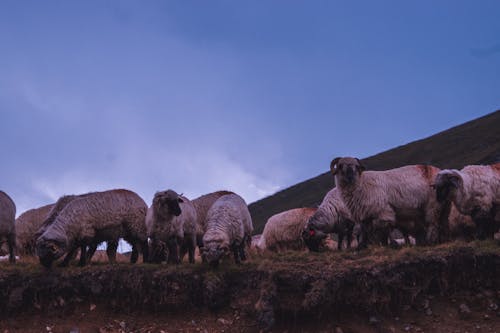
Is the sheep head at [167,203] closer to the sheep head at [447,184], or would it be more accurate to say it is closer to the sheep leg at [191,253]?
the sheep leg at [191,253]

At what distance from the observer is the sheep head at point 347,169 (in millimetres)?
15219

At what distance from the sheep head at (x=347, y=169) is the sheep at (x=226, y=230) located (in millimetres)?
2759

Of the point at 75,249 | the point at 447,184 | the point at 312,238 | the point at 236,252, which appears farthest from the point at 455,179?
the point at 75,249

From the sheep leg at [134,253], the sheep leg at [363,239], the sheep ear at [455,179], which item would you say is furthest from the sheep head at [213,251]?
the sheep ear at [455,179]

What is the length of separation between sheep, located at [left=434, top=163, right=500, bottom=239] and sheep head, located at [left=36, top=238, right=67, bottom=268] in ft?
30.8

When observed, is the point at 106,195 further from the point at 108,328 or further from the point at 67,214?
the point at 108,328

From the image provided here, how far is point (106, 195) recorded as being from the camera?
14.6m

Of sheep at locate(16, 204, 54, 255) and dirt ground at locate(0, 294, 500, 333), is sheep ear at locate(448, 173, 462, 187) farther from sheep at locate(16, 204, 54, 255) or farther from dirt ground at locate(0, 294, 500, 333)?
sheep at locate(16, 204, 54, 255)

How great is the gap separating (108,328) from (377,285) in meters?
5.49

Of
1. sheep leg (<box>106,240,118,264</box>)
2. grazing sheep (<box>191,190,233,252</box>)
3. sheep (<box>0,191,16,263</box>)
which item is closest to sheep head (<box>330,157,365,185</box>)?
grazing sheep (<box>191,190,233,252</box>)

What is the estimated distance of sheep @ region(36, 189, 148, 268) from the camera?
521 inches

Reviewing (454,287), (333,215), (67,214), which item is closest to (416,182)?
(333,215)

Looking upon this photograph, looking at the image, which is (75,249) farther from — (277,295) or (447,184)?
(447,184)

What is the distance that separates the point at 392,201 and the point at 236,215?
14.2 feet
